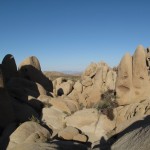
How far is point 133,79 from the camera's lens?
27078 mm

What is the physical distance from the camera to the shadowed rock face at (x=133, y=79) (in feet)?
86.9

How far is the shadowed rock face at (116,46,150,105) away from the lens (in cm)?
2648

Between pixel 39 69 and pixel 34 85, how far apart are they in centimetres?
827

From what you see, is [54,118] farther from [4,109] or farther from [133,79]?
[133,79]


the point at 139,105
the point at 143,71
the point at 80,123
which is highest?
the point at 143,71

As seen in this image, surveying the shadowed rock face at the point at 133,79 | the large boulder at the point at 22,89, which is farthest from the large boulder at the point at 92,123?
the large boulder at the point at 22,89

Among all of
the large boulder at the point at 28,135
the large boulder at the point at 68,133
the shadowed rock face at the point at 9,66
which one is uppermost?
the shadowed rock face at the point at 9,66

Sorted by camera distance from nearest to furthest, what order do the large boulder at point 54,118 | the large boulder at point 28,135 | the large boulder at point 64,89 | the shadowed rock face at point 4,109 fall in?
the large boulder at point 28,135, the shadowed rock face at point 4,109, the large boulder at point 54,118, the large boulder at point 64,89

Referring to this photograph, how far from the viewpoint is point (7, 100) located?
85.4 ft

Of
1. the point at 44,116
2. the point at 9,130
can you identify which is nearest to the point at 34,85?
the point at 44,116

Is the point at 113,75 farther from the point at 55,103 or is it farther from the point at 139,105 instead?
the point at 139,105

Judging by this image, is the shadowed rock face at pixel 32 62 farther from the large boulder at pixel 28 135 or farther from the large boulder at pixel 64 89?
the large boulder at pixel 28 135

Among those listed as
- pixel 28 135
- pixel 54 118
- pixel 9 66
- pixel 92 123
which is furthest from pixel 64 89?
pixel 28 135


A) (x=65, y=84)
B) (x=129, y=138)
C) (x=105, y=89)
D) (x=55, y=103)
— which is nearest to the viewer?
(x=129, y=138)
